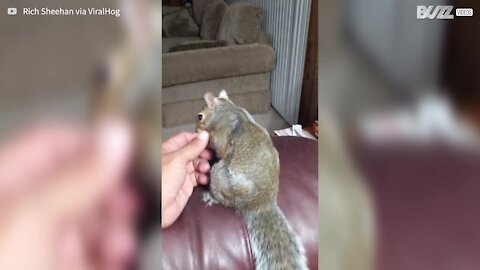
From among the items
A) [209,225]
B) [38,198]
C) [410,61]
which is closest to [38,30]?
[38,198]

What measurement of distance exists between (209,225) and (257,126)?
0.12m

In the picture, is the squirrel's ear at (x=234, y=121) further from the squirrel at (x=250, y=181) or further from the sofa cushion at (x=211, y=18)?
the sofa cushion at (x=211, y=18)

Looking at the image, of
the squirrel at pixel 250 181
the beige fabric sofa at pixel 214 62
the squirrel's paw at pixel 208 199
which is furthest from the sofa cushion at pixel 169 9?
the squirrel's paw at pixel 208 199

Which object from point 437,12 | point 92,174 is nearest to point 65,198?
point 92,174

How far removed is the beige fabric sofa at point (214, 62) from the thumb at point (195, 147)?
2 cm

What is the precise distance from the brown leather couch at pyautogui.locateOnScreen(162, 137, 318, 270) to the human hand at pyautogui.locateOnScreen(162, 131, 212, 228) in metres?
0.01

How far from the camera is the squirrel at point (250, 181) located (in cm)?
62

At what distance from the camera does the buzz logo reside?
0.60 m

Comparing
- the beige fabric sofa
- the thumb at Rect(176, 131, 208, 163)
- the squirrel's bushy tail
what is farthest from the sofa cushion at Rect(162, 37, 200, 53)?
the squirrel's bushy tail

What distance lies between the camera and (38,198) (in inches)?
21.1

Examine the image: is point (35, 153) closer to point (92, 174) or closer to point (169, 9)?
point (92, 174)

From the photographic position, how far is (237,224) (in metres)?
0.64

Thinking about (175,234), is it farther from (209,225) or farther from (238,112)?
(238,112)

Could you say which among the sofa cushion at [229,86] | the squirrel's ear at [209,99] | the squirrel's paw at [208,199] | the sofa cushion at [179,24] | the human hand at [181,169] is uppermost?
the sofa cushion at [179,24]
